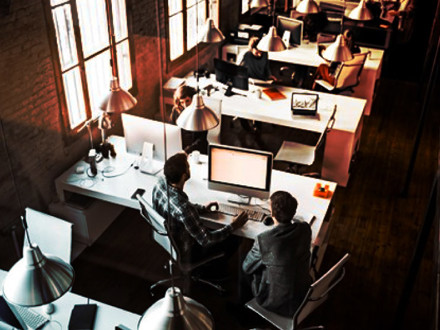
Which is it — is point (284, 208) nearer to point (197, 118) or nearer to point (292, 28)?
point (197, 118)

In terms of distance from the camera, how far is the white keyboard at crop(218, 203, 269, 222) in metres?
4.23

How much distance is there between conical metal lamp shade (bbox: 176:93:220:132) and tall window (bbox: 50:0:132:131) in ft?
4.39

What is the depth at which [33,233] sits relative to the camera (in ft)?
12.9

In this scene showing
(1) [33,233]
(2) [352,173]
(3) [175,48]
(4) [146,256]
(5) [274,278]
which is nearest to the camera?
(5) [274,278]

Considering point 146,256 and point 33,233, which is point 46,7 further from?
point 146,256

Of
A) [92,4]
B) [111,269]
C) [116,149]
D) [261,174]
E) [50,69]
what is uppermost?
[92,4]

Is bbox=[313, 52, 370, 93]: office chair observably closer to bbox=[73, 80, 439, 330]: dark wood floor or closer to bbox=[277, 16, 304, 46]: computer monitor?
bbox=[73, 80, 439, 330]: dark wood floor

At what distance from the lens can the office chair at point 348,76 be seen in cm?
680

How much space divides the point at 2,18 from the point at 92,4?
143cm

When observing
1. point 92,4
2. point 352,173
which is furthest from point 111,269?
point 352,173

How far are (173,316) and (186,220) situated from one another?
1956 mm

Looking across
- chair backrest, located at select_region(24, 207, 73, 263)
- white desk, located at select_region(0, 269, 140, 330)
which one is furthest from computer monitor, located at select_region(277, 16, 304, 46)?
white desk, located at select_region(0, 269, 140, 330)

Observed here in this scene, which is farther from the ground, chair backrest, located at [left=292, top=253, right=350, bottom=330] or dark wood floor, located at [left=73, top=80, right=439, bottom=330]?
chair backrest, located at [left=292, top=253, right=350, bottom=330]

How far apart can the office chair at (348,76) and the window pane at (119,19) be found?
9.53 ft
